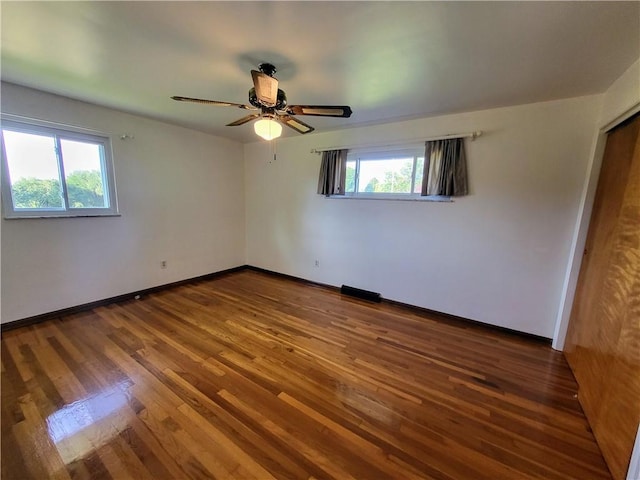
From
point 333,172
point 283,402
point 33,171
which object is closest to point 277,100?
point 333,172

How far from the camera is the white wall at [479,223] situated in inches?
95.0

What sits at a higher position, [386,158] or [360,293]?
[386,158]

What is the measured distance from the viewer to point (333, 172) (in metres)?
3.61

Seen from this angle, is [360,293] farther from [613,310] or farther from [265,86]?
[265,86]

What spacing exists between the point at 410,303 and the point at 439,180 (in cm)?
159

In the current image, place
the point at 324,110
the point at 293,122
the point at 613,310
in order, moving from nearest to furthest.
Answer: the point at 613,310, the point at 324,110, the point at 293,122

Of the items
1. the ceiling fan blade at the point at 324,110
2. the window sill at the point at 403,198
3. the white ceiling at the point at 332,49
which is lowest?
the window sill at the point at 403,198

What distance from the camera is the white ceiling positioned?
4.36ft

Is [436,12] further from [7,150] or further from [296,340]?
[7,150]

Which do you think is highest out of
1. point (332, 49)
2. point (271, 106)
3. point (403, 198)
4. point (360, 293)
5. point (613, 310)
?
point (332, 49)

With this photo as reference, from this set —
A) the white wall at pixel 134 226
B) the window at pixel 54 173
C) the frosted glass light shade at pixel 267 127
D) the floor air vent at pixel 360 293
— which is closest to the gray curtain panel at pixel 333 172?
the floor air vent at pixel 360 293

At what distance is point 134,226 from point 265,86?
284 cm

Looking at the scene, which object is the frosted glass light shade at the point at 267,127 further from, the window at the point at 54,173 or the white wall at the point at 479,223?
the window at the point at 54,173

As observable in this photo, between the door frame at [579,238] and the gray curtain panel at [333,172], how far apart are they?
2.48 m
